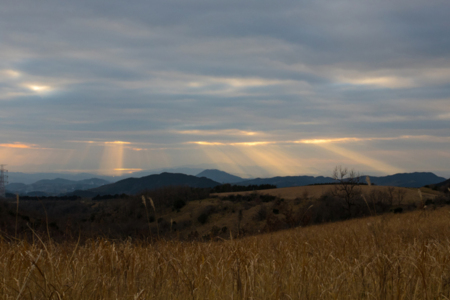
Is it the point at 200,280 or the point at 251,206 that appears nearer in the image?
the point at 200,280

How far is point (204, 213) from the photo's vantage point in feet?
271

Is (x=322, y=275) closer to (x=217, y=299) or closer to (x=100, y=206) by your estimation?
(x=217, y=299)

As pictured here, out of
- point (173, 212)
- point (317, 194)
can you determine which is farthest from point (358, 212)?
point (173, 212)

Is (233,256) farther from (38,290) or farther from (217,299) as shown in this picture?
(38,290)

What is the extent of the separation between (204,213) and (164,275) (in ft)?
263

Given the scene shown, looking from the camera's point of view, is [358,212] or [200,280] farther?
[358,212]

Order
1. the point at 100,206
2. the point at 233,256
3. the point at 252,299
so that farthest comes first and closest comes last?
the point at 100,206 → the point at 233,256 → the point at 252,299

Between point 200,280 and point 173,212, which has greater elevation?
point 200,280

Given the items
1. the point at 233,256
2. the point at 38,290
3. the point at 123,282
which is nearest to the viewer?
the point at 38,290

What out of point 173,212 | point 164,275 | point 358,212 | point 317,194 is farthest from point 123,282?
point 173,212

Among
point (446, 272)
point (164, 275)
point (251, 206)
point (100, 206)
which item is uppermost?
point (446, 272)

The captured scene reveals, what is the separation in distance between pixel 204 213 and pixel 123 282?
80.5 metres

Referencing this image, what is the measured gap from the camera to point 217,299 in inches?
120

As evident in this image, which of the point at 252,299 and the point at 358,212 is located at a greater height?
the point at 252,299
